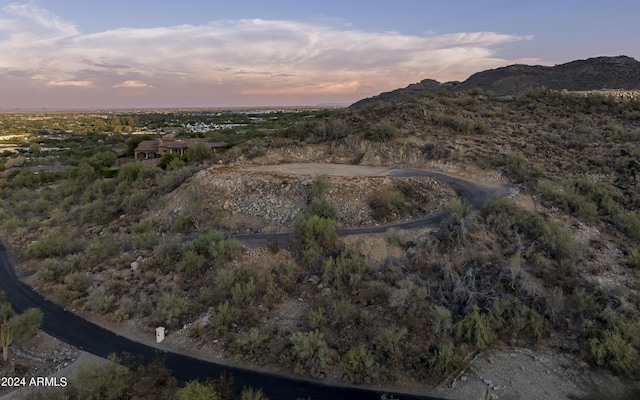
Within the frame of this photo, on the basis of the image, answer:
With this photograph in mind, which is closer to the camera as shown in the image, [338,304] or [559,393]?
[559,393]

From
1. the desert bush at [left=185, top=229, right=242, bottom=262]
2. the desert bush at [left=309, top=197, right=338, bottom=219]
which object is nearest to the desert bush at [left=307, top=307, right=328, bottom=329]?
the desert bush at [left=185, top=229, right=242, bottom=262]

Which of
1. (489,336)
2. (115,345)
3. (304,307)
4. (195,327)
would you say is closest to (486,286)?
(489,336)

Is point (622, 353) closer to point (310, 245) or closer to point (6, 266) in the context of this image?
point (310, 245)

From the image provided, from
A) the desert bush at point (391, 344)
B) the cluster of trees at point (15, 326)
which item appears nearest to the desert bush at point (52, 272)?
the cluster of trees at point (15, 326)

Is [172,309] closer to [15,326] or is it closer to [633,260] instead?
[15,326]

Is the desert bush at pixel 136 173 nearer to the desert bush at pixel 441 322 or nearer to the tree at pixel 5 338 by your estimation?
the tree at pixel 5 338

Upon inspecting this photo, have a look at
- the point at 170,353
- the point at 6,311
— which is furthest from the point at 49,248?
the point at 170,353
